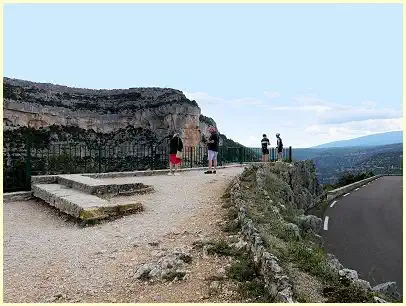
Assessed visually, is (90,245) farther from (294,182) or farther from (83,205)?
(294,182)

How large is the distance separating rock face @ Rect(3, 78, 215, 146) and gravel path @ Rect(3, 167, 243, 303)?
45.0 metres

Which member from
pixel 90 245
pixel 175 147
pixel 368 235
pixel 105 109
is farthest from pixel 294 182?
pixel 105 109

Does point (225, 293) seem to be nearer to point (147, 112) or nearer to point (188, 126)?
point (188, 126)

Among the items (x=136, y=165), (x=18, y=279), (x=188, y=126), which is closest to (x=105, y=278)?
(x=18, y=279)

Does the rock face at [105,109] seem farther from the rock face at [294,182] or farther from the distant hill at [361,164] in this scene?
the rock face at [294,182]

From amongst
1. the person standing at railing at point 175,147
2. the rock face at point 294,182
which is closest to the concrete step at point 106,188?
the rock face at point 294,182

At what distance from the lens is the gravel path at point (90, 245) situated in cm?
501

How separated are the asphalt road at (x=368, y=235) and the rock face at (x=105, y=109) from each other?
30871 millimetres

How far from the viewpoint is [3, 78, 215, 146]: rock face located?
54625mm

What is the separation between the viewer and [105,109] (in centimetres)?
6284

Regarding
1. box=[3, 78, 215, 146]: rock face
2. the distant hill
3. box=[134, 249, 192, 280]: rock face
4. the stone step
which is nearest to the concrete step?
the stone step

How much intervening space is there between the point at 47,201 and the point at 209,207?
4960mm

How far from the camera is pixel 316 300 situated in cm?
395

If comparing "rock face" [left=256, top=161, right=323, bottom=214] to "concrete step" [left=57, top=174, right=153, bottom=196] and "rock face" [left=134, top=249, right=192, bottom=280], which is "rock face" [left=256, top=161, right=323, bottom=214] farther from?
"rock face" [left=134, top=249, right=192, bottom=280]
